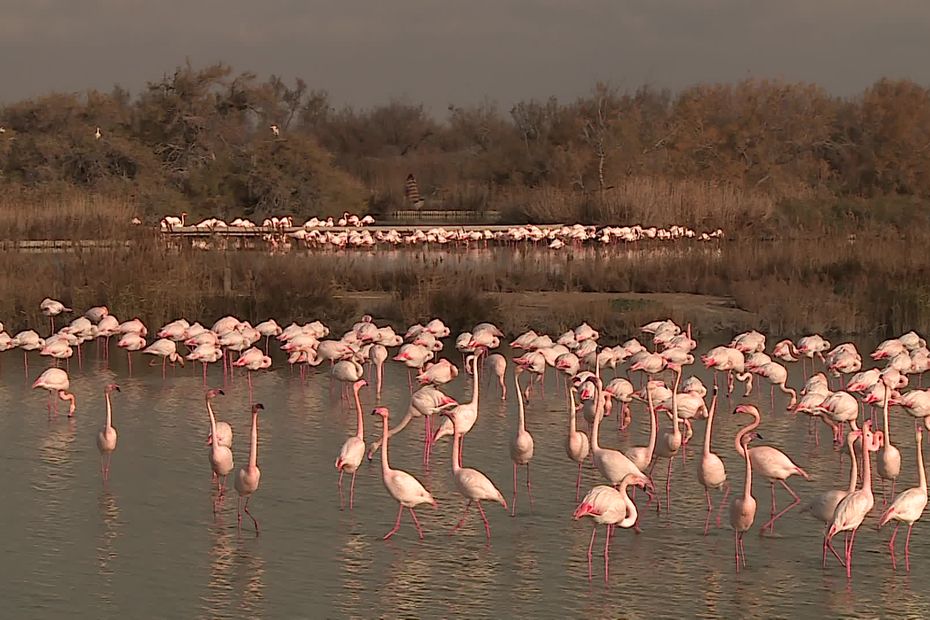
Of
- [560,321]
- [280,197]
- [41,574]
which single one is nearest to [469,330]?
[560,321]

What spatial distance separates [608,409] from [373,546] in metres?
3.94

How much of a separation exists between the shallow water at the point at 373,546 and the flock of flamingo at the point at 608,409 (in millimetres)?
159

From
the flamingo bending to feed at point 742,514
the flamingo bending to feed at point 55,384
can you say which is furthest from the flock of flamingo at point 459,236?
the flamingo bending to feed at point 742,514

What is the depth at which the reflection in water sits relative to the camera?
8609 mm

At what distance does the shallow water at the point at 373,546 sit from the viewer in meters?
8.36

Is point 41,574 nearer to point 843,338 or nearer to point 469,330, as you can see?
point 469,330

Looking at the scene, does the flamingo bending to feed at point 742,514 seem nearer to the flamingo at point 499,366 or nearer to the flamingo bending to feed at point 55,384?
the flamingo at point 499,366

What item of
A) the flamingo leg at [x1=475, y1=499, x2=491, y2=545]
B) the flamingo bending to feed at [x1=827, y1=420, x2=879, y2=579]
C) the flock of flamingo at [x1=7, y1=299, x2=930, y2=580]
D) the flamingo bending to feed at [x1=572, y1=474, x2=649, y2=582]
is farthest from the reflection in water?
the flamingo bending to feed at [x1=827, y1=420, x2=879, y2=579]

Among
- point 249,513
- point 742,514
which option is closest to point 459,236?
point 249,513

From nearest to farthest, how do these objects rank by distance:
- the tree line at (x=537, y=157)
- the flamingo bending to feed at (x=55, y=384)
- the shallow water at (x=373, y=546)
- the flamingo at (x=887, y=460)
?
the shallow water at (x=373, y=546), the flamingo at (x=887, y=460), the flamingo bending to feed at (x=55, y=384), the tree line at (x=537, y=157)

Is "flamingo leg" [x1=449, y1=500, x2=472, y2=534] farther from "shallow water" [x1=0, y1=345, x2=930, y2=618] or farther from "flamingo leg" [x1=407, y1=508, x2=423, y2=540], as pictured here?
"flamingo leg" [x1=407, y1=508, x2=423, y2=540]

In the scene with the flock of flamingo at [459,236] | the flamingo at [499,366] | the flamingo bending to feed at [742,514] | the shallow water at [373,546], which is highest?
the flock of flamingo at [459,236]

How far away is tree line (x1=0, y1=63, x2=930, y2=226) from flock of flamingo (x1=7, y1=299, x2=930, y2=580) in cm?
2114

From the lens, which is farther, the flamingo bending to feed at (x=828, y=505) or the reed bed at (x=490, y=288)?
the reed bed at (x=490, y=288)
